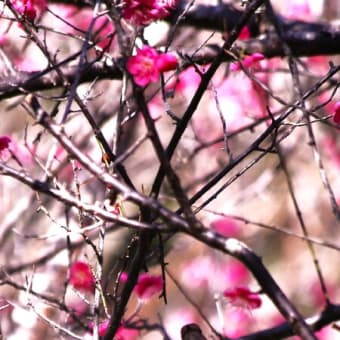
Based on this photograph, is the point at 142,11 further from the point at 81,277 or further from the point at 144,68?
the point at 81,277

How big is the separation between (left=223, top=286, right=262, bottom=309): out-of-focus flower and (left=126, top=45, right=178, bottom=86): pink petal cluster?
50.7 inches

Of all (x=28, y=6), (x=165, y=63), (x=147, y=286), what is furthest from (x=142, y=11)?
(x=147, y=286)

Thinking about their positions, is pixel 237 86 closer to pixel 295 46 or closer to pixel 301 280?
pixel 301 280

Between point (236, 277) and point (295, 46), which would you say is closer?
point (295, 46)

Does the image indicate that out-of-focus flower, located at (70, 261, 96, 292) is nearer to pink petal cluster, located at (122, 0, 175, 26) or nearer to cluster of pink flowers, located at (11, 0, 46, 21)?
cluster of pink flowers, located at (11, 0, 46, 21)

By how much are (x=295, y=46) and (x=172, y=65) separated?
5.60ft

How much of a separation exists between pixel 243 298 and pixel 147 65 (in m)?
1.42

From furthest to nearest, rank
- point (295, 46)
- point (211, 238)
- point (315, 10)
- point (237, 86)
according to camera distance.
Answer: point (237, 86), point (315, 10), point (295, 46), point (211, 238)

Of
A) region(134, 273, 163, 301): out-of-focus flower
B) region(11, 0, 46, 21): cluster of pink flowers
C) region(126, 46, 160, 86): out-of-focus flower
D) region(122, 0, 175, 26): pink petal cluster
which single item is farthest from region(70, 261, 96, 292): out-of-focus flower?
region(126, 46, 160, 86): out-of-focus flower

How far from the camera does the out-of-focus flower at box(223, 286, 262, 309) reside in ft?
Answer: 12.1

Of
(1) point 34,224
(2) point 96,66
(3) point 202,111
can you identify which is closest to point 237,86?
(3) point 202,111

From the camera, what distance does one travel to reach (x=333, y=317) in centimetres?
285

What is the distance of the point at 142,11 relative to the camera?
2.90 meters

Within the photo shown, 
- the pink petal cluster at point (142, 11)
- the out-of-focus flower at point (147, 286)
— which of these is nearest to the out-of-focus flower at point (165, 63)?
the pink petal cluster at point (142, 11)
